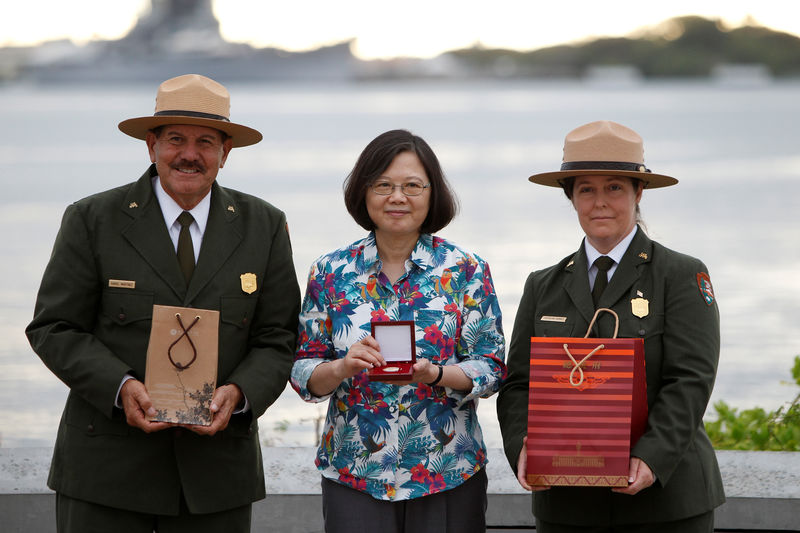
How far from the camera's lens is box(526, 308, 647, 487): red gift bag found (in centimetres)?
322

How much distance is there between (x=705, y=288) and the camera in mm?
3428

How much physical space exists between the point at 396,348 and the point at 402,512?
559mm

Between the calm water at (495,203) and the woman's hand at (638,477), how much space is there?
7.91 feet

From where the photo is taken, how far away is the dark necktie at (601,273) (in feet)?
11.5

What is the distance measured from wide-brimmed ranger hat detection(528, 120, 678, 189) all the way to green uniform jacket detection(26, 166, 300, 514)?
107cm

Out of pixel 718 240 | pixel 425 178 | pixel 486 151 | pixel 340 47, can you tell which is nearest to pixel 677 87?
pixel 340 47

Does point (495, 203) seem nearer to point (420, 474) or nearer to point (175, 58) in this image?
point (420, 474)

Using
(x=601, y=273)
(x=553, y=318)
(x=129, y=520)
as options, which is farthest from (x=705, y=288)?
(x=129, y=520)

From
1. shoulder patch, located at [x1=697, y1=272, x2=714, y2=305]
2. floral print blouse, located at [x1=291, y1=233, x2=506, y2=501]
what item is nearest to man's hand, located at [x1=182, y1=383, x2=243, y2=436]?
floral print blouse, located at [x1=291, y1=233, x2=506, y2=501]

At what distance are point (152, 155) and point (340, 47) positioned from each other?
334ft

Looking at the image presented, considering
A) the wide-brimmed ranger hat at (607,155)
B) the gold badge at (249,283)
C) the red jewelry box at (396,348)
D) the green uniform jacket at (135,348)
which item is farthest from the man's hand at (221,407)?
the wide-brimmed ranger hat at (607,155)

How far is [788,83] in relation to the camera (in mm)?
99812

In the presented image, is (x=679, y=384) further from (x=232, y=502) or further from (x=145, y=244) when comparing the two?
(x=145, y=244)

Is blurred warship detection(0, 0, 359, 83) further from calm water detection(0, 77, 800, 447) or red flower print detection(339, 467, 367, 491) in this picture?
red flower print detection(339, 467, 367, 491)
